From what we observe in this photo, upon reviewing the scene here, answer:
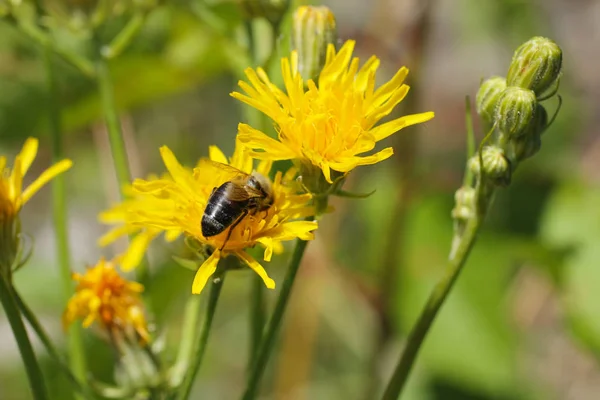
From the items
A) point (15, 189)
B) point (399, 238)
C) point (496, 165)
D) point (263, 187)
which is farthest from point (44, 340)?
point (399, 238)

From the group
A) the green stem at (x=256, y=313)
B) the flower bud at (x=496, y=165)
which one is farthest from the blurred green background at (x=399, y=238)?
the flower bud at (x=496, y=165)

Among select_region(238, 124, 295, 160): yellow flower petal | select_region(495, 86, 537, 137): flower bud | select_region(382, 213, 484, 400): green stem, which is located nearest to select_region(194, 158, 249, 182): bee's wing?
select_region(238, 124, 295, 160): yellow flower petal

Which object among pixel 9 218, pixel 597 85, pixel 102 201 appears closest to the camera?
pixel 9 218

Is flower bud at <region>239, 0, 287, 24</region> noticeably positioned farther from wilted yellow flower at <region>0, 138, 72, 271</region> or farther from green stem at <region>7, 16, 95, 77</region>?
wilted yellow flower at <region>0, 138, 72, 271</region>

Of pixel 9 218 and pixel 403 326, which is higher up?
pixel 9 218

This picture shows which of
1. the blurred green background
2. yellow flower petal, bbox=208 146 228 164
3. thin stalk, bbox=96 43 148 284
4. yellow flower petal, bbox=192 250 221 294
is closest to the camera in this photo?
yellow flower petal, bbox=192 250 221 294

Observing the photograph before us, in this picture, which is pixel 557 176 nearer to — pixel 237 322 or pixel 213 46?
pixel 213 46

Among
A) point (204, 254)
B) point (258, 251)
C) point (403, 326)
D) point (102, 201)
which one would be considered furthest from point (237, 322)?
point (204, 254)
